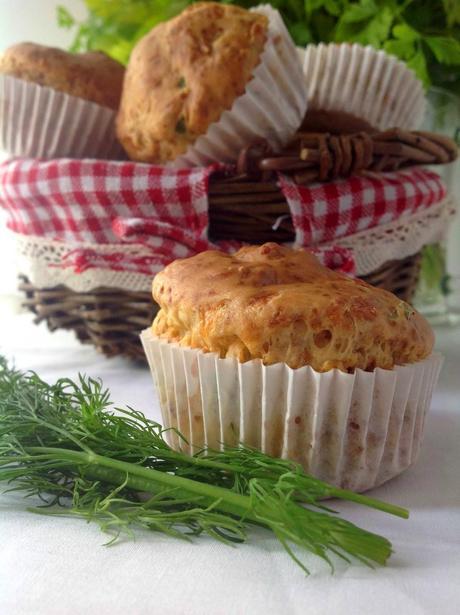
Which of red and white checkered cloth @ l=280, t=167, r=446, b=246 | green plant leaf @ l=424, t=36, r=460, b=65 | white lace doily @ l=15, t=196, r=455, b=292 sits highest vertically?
green plant leaf @ l=424, t=36, r=460, b=65

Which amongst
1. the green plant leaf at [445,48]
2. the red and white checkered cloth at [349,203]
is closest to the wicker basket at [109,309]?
the red and white checkered cloth at [349,203]

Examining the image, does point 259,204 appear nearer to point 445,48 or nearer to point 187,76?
point 187,76

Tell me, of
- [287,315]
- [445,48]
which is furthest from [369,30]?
[287,315]

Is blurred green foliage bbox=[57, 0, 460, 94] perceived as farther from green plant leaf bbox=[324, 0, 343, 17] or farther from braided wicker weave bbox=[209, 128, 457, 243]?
braided wicker weave bbox=[209, 128, 457, 243]

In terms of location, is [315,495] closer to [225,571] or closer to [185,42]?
[225,571]

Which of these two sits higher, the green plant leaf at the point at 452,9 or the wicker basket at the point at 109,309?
the green plant leaf at the point at 452,9

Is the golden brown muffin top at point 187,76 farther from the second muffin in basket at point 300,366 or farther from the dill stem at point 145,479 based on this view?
the dill stem at point 145,479

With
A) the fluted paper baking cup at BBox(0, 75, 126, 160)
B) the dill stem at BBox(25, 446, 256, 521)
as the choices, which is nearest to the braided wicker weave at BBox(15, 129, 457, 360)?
the fluted paper baking cup at BBox(0, 75, 126, 160)
